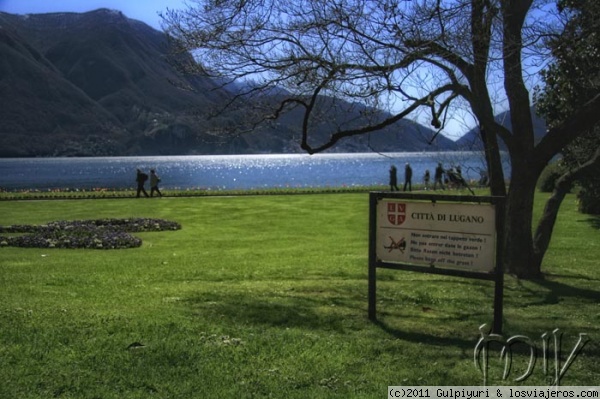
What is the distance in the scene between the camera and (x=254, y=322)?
7.27m

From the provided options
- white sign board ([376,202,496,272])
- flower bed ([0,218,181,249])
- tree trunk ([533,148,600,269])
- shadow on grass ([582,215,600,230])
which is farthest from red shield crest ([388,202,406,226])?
shadow on grass ([582,215,600,230])

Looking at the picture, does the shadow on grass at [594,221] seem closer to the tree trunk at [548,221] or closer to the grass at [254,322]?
the grass at [254,322]

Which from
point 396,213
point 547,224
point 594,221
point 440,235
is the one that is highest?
point 396,213

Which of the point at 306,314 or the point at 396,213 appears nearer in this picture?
the point at 396,213

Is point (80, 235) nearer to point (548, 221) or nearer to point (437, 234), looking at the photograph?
point (548, 221)

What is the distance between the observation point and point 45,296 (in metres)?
8.59

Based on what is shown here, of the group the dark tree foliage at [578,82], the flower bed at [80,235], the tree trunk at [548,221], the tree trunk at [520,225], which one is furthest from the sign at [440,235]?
the flower bed at [80,235]

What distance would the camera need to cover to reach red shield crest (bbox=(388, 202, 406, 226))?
23.5 ft

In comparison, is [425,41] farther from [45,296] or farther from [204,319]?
[45,296]

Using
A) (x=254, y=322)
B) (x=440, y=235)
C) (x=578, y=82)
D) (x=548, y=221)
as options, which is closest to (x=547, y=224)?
(x=548, y=221)

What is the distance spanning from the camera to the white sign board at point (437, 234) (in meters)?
6.63

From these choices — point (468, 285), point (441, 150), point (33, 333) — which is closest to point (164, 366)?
point (33, 333)

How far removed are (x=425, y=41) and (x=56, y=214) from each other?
20559mm

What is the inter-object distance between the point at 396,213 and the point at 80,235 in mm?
12219
